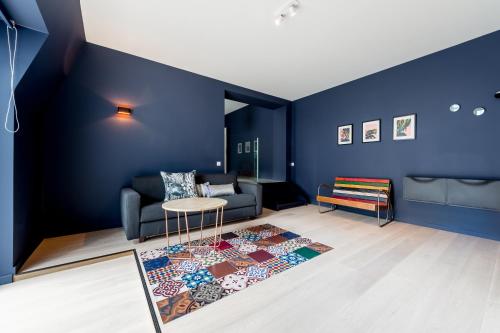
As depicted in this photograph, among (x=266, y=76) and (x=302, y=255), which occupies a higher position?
(x=266, y=76)

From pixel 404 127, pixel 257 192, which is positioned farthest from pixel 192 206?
pixel 404 127

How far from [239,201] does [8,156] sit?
2.71 metres

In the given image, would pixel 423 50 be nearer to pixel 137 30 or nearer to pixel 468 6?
pixel 468 6

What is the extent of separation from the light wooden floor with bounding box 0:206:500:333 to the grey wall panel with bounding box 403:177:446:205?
32.8 inches

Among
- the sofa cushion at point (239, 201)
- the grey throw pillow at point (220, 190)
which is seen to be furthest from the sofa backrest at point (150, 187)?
the sofa cushion at point (239, 201)

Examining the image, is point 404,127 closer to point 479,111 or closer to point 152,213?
point 479,111

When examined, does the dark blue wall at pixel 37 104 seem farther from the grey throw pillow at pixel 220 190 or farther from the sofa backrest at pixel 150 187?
the grey throw pillow at pixel 220 190

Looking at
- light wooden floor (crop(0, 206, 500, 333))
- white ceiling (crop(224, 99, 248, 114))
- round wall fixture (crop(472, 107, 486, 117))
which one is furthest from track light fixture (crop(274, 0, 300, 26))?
white ceiling (crop(224, 99, 248, 114))

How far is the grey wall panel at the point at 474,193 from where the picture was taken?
2.62 meters

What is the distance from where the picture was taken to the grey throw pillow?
352 centimetres

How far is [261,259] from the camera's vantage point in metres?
2.23

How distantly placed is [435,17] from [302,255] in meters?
3.26

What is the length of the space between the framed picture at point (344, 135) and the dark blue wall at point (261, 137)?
1475 mm

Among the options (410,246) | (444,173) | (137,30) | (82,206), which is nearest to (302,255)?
(410,246)
